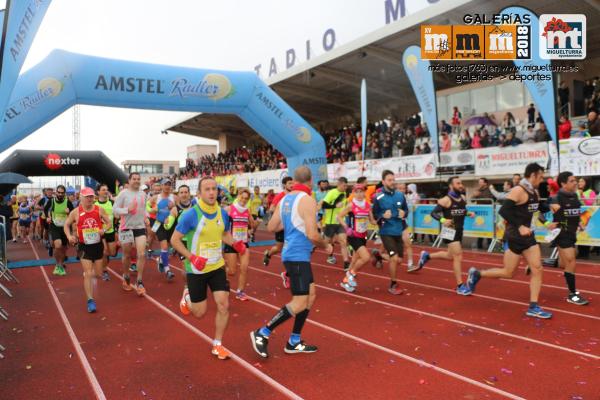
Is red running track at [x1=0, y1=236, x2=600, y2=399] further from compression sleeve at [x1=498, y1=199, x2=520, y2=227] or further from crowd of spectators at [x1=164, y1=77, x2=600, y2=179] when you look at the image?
crowd of spectators at [x1=164, y1=77, x2=600, y2=179]

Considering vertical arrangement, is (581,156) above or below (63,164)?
below

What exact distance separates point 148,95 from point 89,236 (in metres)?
7.57

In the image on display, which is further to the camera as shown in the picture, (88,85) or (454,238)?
(88,85)

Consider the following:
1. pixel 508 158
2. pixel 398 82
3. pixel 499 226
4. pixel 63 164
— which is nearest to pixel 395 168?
pixel 508 158

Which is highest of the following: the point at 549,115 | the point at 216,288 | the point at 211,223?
the point at 549,115

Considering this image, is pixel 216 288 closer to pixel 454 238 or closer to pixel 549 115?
pixel 454 238

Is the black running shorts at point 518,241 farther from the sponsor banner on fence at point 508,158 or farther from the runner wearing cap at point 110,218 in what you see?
the sponsor banner on fence at point 508,158

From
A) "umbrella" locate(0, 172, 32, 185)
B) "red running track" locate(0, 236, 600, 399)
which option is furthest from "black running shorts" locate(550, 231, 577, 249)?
"umbrella" locate(0, 172, 32, 185)

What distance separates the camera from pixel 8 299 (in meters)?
7.71

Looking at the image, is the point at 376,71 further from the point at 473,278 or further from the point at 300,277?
the point at 300,277

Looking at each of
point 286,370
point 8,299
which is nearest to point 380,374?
point 286,370

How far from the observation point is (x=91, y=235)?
6.71 meters

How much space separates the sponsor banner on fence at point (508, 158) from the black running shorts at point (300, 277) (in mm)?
11799

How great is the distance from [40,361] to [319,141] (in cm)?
1296
